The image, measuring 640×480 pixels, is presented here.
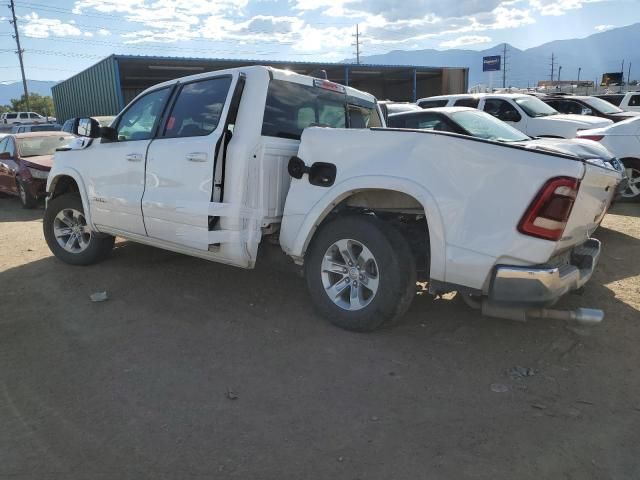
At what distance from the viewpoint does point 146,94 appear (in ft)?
17.0

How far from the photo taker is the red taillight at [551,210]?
300 cm

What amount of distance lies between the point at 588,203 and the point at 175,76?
3025 cm

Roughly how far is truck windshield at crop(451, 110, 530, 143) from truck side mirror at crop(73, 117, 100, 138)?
17.2ft

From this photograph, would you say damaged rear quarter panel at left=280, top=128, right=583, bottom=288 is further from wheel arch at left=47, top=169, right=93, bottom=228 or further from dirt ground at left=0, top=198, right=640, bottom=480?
wheel arch at left=47, top=169, right=93, bottom=228

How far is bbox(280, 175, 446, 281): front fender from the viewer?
336 centimetres

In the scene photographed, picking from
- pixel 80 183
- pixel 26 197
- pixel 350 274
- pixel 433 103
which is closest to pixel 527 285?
pixel 350 274

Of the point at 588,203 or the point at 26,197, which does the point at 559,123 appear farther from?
the point at 26,197

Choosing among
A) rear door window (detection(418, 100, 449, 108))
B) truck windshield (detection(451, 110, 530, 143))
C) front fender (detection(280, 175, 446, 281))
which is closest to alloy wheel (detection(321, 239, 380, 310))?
front fender (detection(280, 175, 446, 281))

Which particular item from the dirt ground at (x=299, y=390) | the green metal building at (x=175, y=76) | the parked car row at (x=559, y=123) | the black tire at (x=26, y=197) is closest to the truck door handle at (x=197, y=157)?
the dirt ground at (x=299, y=390)

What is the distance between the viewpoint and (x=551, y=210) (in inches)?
120

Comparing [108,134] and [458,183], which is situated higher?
[108,134]

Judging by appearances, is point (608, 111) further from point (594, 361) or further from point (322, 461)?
point (322, 461)

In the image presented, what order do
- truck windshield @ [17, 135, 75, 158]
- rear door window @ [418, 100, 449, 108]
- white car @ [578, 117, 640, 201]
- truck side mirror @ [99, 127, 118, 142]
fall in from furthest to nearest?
1. rear door window @ [418, 100, 449, 108]
2. truck windshield @ [17, 135, 75, 158]
3. white car @ [578, 117, 640, 201]
4. truck side mirror @ [99, 127, 118, 142]

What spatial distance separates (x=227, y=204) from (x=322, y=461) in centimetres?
220
